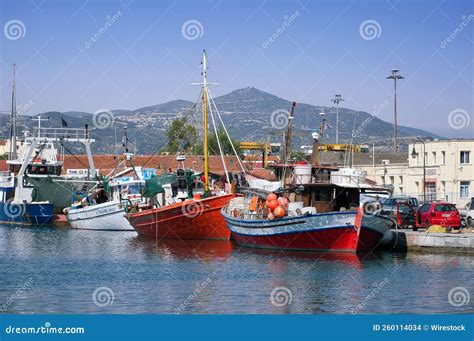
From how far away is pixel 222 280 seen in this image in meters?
29.6

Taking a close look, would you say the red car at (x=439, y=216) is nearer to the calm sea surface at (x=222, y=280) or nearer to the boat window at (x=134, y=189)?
the calm sea surface at (x=222, y=280)

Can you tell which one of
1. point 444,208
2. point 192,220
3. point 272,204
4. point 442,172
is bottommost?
point 192,220

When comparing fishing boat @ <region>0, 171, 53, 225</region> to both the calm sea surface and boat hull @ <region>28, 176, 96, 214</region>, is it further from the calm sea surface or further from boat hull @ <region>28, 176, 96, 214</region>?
the calm sea surface

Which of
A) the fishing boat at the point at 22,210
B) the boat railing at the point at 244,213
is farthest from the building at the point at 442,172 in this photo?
the boat railing at the point at 244,213

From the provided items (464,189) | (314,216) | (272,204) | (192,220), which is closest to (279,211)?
(272,204)

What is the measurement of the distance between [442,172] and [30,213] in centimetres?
3094

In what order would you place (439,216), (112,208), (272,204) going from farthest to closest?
(112,208), (439,216), (272,204)

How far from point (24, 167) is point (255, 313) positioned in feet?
135

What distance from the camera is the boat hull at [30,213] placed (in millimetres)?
61312

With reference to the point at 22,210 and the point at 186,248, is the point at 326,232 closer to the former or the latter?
the point at 186,248

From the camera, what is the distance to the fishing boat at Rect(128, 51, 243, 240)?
44.2 m

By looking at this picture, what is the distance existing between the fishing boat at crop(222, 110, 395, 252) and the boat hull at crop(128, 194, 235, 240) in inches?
86.2

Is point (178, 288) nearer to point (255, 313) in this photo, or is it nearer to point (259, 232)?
point (255, 313)

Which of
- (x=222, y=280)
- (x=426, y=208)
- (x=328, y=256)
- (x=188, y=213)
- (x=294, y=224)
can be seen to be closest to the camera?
(x=222, y=280)
